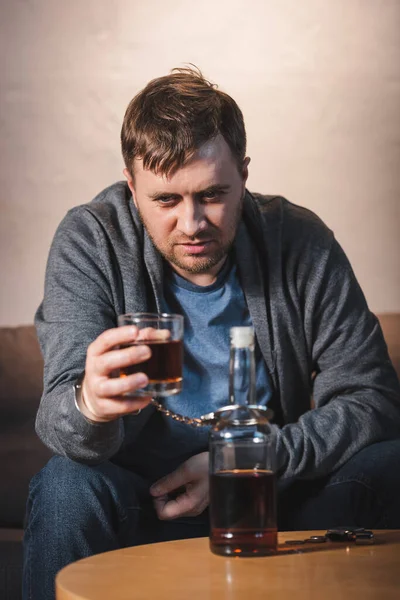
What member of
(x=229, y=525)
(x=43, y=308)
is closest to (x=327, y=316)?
(x=43, y=308)

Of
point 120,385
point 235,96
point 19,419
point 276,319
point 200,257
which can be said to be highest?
point 235,96

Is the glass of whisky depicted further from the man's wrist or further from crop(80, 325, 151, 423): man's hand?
the man's wrist

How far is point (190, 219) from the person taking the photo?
5.98 ft

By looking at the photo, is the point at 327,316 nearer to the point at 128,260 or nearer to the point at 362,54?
the point at 128,260

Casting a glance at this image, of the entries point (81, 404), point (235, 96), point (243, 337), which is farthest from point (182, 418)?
point (235, 96)

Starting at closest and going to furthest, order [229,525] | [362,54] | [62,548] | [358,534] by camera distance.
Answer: [229,525] → [358,534] → [62,548] → [362,54]

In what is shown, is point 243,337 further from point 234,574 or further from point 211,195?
point 211,195

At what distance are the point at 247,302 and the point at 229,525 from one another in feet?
2.87

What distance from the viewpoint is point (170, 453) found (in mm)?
1892

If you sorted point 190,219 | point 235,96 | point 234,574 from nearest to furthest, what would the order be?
1. point 234,574
2. point 190,219
3. point 235,96

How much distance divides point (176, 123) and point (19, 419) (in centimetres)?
105

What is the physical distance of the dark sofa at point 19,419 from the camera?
2.44 meters

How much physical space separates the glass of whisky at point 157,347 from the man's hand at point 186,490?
0.43m

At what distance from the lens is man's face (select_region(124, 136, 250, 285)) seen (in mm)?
1822
